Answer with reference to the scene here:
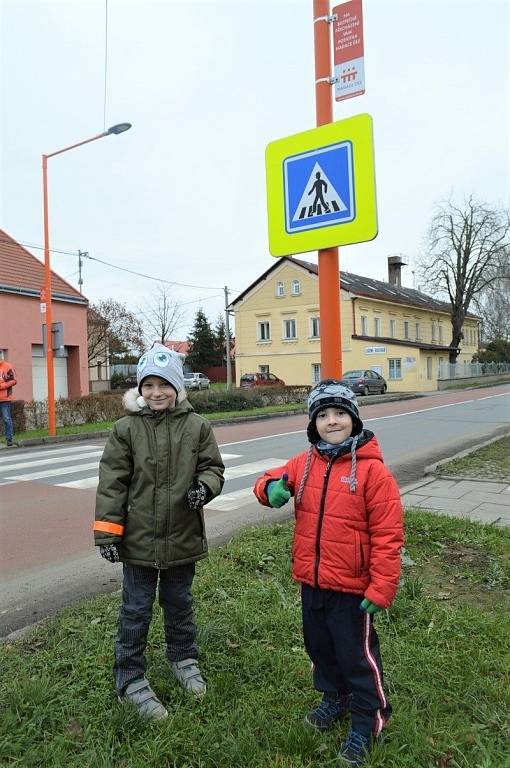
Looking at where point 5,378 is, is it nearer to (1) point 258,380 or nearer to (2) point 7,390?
(2) point 7,390

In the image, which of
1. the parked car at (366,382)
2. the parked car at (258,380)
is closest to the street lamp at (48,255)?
the parked car at (366,382)

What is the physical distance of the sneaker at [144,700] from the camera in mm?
2562

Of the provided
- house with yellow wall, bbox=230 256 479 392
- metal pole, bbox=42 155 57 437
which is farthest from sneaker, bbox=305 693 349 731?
house with yellow wall, bbox=230 256 479 392

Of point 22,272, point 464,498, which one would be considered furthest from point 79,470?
point 22,272

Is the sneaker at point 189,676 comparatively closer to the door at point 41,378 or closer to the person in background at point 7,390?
the person in background at point 7,390

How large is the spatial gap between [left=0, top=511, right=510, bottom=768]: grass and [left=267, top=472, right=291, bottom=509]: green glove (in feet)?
2.97

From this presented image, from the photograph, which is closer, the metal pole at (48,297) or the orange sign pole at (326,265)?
the orange sign pole at (326,265)

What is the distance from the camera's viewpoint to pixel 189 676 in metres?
2.80

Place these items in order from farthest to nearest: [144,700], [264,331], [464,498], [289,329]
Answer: [264,331], [289,329], [464,498], [144,700]

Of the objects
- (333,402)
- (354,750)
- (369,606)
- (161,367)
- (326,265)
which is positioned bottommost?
(354,750)

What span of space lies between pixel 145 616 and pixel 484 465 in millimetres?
7138

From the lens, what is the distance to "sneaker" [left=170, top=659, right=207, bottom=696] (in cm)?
274

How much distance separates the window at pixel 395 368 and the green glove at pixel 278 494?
125 ft

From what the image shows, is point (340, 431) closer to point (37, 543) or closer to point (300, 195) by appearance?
point (300, 195)
